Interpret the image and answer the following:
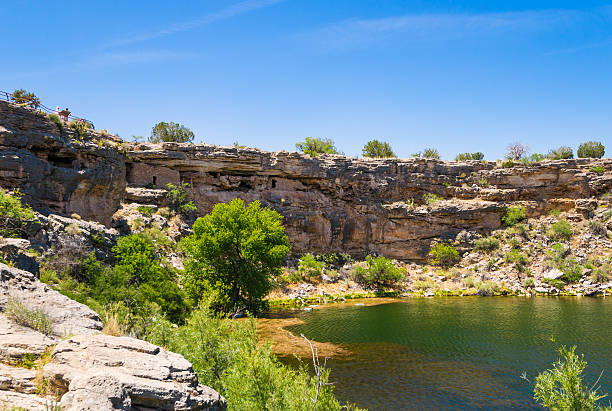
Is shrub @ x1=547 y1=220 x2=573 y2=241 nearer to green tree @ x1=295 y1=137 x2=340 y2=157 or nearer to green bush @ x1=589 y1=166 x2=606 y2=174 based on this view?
green bush @ x1=589 y1=166 x2=606 y2=174

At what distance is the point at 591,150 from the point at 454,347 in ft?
178

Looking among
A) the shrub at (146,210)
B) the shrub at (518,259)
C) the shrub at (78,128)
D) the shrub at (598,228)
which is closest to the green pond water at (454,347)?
the shrub at (518,259)

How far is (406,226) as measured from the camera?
179 feet

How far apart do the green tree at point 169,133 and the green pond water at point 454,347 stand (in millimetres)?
30098

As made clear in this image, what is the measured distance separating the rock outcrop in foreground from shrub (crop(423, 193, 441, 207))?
51924mm

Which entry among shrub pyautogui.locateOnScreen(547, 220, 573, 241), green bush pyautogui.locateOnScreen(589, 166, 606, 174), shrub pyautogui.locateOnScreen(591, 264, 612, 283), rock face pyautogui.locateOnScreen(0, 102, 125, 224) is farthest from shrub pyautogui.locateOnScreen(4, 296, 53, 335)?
green bush pyautogui.locateOnScreen(589, 166, 606, 174)

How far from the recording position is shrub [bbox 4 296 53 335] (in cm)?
806

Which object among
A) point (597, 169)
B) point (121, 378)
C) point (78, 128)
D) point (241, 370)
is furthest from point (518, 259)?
point (121, 378)

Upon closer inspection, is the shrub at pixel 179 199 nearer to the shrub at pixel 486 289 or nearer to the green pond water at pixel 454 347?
the green pond water at pixel 454 347

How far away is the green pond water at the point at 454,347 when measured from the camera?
52.9ft

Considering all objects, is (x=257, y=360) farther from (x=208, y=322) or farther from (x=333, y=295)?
(x=333, y=295)

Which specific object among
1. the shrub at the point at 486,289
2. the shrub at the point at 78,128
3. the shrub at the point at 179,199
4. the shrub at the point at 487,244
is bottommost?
the shrub at the point at 486,289

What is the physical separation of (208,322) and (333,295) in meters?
30.7

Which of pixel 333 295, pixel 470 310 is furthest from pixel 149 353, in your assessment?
pixel 333 295
